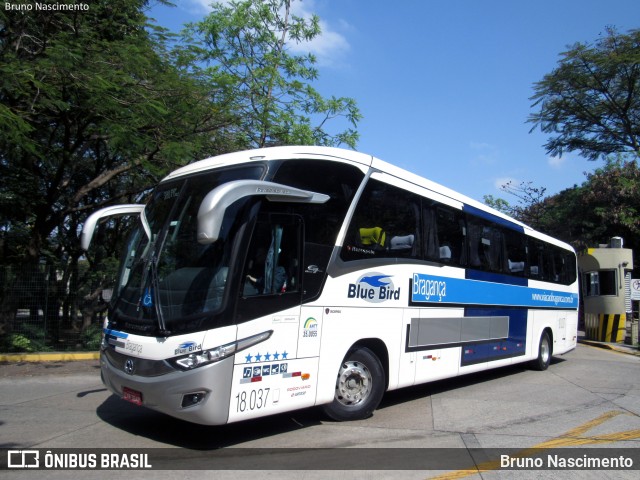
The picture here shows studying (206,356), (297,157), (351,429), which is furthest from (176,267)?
(351,429)

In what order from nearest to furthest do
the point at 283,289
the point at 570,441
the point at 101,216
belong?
the point at 283,289
the point at 570,441
the point at 101,216

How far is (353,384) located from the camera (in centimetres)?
683

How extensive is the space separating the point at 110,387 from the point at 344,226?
134 inches

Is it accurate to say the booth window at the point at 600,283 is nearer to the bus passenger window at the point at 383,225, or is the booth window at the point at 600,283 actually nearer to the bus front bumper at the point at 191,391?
the bus passenger window at the point at 383,225

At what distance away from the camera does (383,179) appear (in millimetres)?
7316

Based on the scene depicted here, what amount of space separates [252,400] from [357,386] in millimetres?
1853

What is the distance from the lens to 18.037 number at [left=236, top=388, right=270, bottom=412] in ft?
17.6

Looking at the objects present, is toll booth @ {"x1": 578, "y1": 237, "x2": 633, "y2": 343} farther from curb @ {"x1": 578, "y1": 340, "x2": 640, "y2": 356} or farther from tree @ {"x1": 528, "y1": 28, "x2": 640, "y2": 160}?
tree @ {"x1": 528, "y1": 28, "x2": 640, "y2": 160}

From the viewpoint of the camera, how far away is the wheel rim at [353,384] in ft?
22.0

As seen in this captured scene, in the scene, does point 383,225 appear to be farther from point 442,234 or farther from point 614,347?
point 614,347

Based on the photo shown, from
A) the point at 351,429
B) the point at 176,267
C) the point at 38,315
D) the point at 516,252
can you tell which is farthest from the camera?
the point at 38,315

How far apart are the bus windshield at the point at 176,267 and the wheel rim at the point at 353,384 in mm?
2193

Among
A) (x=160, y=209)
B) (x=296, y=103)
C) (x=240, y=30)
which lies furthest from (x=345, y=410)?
(x=240, y=30)

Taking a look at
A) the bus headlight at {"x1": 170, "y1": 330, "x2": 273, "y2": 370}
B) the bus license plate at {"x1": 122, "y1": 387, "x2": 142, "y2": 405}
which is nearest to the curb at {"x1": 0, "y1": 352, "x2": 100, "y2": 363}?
the bus license plate at {"x1": 122, "y1": 387, "x2": 142, "y2": 405}
